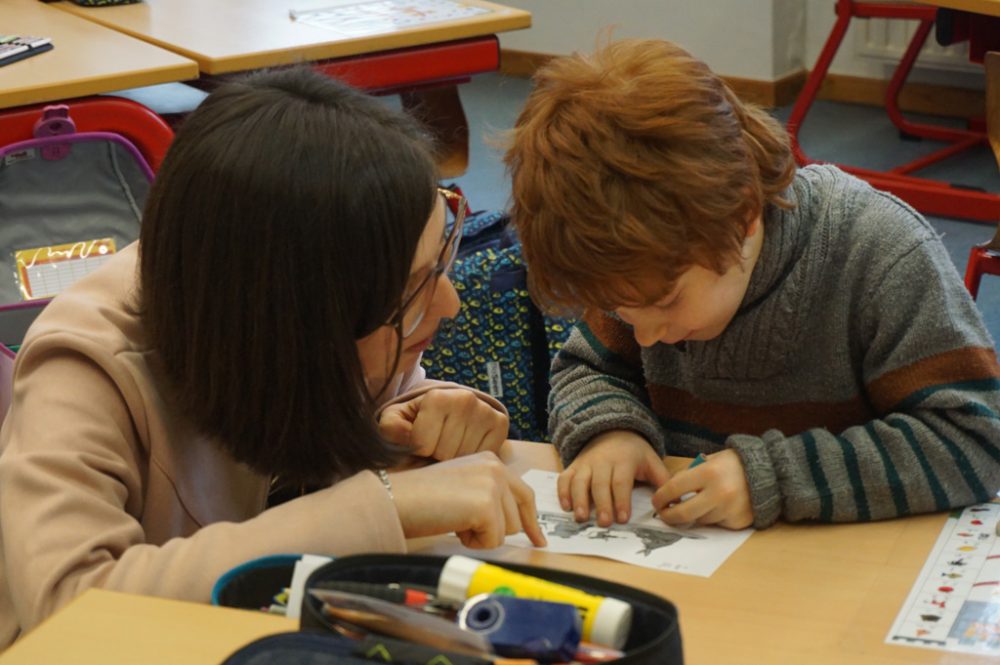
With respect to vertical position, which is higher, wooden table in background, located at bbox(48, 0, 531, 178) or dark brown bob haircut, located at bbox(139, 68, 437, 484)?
dark brown bob haircut, located at bbox(139, 68, 437, 484)

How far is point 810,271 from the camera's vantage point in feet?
4.08

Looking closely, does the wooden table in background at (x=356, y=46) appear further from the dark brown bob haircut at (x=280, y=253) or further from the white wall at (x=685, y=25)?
the white wall at (x=685, y=25)

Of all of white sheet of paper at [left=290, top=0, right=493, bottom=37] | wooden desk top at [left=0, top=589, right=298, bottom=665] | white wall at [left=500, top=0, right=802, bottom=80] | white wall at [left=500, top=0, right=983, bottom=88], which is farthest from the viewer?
white wall at [left=500, top=0, right=802, bottom=80]

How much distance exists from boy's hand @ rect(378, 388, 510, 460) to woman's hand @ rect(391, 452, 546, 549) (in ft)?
0.69

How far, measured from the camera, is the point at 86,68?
2348mm

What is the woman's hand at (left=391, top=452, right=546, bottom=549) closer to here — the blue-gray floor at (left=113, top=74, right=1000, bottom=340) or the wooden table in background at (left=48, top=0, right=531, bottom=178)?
the wooden table in background at (left=48, top=0, right=531, bottom=178)

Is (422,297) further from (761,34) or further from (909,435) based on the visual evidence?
(761,34)

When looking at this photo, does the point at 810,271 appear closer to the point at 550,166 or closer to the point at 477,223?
the point at 550,166

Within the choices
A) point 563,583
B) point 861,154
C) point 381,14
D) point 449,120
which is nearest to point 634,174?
point 563,583

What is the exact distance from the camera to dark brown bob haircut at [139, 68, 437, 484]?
3.32 ft

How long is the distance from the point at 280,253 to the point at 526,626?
465 mm

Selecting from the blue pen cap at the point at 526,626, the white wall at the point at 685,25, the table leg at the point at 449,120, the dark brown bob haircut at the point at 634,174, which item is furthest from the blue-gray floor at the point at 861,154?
the blue pen cap at the point at 526,626

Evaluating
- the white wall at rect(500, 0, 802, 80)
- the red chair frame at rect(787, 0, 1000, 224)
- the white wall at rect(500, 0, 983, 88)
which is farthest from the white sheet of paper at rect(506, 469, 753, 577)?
the white wall at rect(500, 0, 802, 80)

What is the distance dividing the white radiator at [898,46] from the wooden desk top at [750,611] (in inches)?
150
